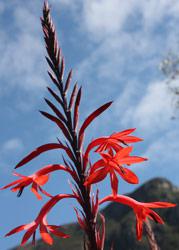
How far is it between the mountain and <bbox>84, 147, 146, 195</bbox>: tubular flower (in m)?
66.2

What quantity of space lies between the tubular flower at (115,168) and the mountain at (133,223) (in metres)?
66.2

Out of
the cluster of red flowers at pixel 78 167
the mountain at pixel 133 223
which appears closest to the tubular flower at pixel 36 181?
the cluster of red flowers at pixel 78 167

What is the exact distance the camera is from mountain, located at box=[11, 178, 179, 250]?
227ft

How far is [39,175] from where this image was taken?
3.82 m

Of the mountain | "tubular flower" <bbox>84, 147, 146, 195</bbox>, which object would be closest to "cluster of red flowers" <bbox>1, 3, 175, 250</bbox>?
"tubular flower" <bbox>84, 147, 146, 195</bbox>

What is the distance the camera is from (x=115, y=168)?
3447 mm

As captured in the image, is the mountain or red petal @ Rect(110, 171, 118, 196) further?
the mountain

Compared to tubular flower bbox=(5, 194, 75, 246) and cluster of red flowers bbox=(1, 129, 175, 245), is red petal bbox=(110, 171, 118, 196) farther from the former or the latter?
tubular flower bbox=(5, 194, 75, 246)

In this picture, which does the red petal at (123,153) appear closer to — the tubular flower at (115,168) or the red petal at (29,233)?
the tubular flower at (115,168)

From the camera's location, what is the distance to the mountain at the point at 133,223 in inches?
2721

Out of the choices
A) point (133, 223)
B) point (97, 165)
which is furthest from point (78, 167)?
point (133, 223)

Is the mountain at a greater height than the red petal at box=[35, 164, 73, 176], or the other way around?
the mountain

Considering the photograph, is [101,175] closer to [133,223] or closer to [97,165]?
[97,165]

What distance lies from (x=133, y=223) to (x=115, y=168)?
251 ft
